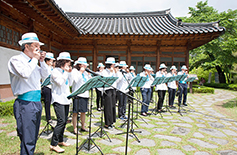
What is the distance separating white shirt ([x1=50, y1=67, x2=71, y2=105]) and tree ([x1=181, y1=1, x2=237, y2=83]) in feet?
49.4

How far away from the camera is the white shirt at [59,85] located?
3.42 meters

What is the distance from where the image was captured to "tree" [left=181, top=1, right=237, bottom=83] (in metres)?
16.0

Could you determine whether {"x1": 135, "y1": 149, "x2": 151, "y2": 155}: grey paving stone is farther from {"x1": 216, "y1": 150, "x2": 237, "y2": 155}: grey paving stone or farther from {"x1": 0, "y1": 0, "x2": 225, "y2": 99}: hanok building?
{"x1": 0, "y1": 0, "x2": 225, "y2": 99}: hanok building

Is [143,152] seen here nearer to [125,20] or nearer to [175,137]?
[175,137]

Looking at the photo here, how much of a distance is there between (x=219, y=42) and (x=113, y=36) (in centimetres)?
1308

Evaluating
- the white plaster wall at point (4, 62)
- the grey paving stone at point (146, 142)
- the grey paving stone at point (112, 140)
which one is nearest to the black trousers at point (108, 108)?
the grey paving stone at point (112, 140)

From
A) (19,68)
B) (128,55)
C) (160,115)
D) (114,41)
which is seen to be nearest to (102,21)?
(114,41)

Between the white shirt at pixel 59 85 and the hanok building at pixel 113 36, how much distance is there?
144 inches

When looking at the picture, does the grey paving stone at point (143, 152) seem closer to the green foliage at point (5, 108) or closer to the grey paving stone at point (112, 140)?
the grey paving stone at point (112, 140)

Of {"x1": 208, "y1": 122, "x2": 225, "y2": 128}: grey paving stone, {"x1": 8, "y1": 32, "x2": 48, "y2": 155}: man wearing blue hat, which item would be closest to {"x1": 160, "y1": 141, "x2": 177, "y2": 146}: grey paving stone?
{"x1": 208, "y1": 122, "x2": 225, "y2": 128}: grey paving stone

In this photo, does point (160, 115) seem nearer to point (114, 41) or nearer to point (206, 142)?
point (206, 142)

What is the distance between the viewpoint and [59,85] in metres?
3.55

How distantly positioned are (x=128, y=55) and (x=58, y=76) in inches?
393

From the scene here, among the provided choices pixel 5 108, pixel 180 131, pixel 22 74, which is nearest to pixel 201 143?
pixel 180 131
